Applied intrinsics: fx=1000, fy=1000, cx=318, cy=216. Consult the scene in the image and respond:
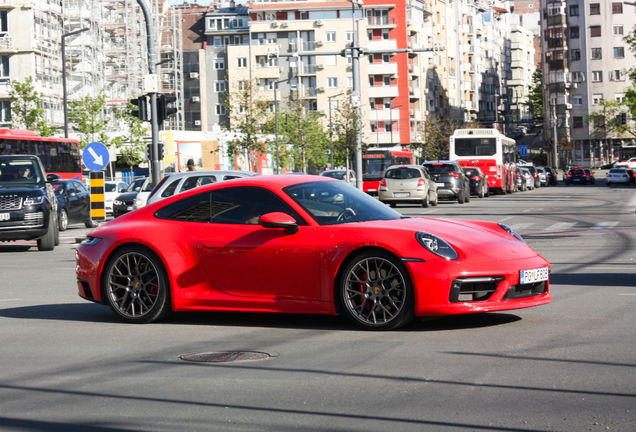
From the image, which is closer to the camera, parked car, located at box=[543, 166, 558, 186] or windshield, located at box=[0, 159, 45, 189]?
windshield, located at box=[0, 159, 45, 189]

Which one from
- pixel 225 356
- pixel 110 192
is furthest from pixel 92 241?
pixel 110 192

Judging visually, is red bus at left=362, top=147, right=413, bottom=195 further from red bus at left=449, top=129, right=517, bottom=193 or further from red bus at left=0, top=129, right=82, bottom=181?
red bus at left=0, top=129, right=82, bottom=181

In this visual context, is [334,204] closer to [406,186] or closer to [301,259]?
[301,259]

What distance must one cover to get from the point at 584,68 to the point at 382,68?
2929 cm

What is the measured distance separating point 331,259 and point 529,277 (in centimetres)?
165

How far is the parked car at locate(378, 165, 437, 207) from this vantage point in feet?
125

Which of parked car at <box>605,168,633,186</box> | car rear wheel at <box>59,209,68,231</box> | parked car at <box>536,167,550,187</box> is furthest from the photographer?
parked car at <box>536,167,550,187</box>

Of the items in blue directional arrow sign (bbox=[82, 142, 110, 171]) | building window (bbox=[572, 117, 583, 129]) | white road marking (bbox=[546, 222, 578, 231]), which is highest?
building window (bbox=[572, 117, 583, 129])

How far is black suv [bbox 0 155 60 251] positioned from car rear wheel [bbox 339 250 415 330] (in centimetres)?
1344

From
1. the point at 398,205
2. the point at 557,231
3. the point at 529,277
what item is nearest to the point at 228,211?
the point at 529,277

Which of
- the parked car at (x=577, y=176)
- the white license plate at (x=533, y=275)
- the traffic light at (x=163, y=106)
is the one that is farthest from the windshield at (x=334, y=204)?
the parked car at (x=577, y=176)

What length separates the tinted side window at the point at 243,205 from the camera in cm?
874

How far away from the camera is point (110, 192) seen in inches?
1759

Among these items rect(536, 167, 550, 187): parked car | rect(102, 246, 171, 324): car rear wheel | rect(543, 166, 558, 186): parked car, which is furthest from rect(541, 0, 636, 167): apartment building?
rect(102, 246, 171, 324): car rear wheel
